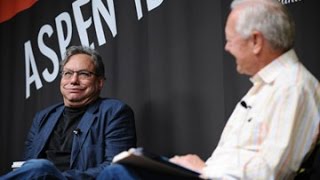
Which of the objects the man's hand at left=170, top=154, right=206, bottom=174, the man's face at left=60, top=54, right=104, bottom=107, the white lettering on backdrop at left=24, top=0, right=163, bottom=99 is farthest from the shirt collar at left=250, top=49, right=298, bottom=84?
the white lettering on backdrop at left=24, top=0, right=163, bottom=99

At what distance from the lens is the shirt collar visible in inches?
48.2

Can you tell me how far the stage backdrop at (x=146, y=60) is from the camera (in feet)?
6.95

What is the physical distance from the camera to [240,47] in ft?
4.28

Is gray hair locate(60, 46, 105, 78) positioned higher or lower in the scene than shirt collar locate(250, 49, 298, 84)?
higher

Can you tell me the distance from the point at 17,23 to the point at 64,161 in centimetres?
146

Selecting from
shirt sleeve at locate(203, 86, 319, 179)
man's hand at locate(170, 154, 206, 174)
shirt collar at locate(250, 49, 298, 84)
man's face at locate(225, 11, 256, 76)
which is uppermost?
man's face at locate(225, 11, 256, 76)

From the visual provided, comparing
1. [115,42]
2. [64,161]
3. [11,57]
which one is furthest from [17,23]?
[64,161]

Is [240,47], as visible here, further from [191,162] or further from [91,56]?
[91,56]

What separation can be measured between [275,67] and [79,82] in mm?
1065

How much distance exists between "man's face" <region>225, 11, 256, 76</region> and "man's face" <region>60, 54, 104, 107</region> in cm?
89

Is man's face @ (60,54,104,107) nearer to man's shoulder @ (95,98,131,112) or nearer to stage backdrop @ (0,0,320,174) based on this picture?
man's shoulder @ (95,98,131,112)

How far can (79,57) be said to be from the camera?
207cm

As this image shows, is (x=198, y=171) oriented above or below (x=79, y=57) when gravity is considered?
below

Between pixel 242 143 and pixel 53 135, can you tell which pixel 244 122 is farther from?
pixel 53 135
